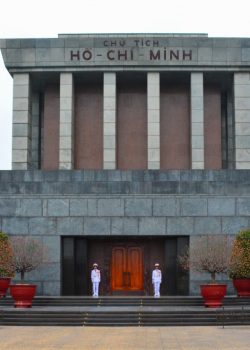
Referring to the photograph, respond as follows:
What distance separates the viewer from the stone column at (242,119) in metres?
40.9

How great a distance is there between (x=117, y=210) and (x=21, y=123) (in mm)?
11255

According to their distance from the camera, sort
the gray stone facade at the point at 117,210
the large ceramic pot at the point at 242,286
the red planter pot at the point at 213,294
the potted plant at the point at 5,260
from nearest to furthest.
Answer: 1. the red planter pot at the point at 213,294
2. the potted plant at the point at 5,260
3. the large ceramic pot at the point at 242,286
4. the gray stone facade at the point at 117,210

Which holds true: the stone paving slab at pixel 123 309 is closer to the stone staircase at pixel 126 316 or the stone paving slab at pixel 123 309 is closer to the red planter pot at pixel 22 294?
the stone staircase at pixel 126 316

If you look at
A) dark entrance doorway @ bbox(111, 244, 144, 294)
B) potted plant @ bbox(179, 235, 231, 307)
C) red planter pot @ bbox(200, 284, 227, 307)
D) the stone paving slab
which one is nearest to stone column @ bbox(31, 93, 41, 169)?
dark entrance doorway @ bbox(111, 244, 144, 294)

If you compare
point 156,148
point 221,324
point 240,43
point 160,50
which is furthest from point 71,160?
A: point 221,324

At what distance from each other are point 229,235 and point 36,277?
881cm

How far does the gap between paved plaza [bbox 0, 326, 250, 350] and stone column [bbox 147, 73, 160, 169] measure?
18041 millimetres

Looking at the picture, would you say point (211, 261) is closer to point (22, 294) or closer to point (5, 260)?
point (22, 294)

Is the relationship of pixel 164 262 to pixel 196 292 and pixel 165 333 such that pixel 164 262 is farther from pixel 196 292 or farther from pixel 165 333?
pixel 165 333

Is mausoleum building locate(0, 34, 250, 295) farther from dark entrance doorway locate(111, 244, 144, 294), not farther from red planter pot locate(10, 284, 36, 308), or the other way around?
red planter pot locate(10, 284, 36, 308)

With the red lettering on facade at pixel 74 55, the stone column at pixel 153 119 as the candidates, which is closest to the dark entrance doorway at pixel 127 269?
the stone column at pixel 153 119

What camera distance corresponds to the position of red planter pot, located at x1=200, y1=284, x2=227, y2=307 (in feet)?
91.8

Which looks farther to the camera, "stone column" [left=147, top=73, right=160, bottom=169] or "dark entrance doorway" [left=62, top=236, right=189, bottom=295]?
"stone column" [left=147, top=73, right=160, bottom=169]

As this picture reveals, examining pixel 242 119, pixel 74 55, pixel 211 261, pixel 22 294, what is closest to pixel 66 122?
pixel 74 55
